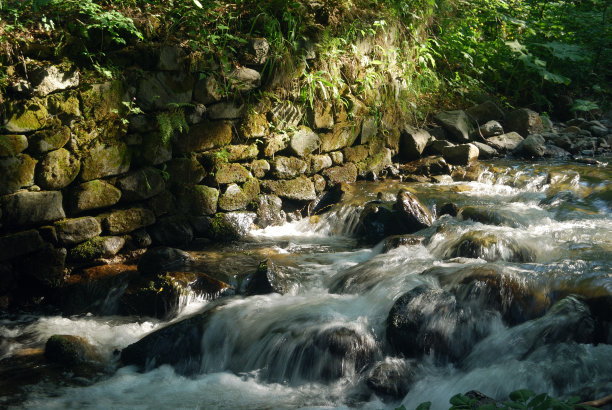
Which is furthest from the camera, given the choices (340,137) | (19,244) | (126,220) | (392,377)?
(340,137)

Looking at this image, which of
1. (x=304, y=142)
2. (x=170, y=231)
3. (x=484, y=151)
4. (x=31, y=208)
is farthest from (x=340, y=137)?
(x=31, y=208)

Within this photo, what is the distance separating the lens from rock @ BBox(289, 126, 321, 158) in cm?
Result: 641

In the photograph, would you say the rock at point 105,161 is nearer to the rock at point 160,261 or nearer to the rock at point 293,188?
the rock at point 160,261

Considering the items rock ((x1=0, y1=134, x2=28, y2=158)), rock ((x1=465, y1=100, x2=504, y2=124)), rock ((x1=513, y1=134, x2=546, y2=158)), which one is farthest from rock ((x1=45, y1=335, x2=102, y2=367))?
rock ((x1=465, y1=100, x2=504, y2=124))

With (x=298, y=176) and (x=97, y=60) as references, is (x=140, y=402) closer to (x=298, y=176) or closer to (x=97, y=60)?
(x=97, y=60)

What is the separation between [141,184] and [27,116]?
1.21 meters

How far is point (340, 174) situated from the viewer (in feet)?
23.1

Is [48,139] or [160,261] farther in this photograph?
[160,261]

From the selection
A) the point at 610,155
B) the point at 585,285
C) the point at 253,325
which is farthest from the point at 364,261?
the point at 610,155

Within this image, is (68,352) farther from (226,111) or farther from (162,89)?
(226,111)

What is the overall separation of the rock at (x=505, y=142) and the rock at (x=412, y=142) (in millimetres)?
1230

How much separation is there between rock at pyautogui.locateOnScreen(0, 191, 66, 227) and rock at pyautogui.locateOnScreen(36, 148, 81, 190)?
0.28 feet

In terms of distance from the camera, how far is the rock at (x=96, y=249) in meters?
4.86

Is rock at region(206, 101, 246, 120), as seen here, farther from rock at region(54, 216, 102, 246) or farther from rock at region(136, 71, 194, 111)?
rock at region(54, 216, 102, 246)
